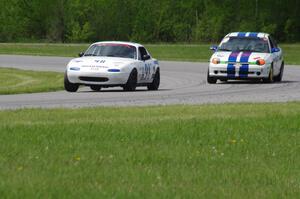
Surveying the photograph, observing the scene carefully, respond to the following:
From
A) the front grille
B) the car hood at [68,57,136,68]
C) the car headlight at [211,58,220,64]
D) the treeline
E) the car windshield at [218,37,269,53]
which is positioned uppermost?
the car hood at [68,57,136,68]

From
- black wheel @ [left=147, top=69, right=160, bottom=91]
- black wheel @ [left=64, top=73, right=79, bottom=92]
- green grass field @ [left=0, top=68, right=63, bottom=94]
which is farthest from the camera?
Answer: black wheel @ [left=147, top=69, right=160, bottom=91]

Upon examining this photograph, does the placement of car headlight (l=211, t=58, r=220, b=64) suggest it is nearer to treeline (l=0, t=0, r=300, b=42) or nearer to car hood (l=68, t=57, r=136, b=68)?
car hood (l=68, t=57, r=136, b=68)

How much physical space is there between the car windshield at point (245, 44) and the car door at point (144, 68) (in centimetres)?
380

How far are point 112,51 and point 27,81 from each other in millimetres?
5304

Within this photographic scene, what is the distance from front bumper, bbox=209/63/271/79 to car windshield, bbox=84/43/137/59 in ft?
11.9

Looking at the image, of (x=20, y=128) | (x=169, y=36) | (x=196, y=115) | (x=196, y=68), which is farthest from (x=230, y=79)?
(x=169, y=36)

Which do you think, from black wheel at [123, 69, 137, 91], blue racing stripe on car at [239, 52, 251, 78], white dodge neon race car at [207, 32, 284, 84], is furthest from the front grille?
blue racing stripe on car at [239, 52, 251, 78]

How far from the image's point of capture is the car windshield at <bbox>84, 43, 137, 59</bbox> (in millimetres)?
24750

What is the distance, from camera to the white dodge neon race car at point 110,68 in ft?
76.8

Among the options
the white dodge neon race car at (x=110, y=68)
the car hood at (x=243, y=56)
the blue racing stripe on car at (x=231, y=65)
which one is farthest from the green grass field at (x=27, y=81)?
the blue racing stripe on car at (x=231, y=65)

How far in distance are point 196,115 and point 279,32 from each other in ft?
216

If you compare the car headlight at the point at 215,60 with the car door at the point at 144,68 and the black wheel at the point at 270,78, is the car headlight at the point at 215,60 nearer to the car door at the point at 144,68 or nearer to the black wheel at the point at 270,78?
the black wheel at the point at 270,78

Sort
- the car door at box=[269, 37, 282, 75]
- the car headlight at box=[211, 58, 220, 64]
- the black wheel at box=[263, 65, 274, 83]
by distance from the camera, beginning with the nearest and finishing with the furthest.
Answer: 1. the car headlight at box=[211, 58, 220, 64]
2. the black wheel at box=[263, 65, 274, 83]
3. the car door at box=[269, 37, 282, 75]

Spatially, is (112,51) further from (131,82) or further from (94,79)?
(94,79)
